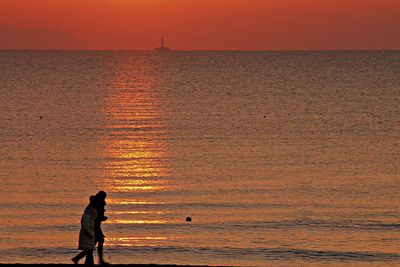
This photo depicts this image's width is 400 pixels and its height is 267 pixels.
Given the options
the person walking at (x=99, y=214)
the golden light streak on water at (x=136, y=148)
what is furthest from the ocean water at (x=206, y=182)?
the person walking at (x=99, y=214)

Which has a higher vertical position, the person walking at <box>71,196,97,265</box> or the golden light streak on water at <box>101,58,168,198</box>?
the golden light streak on water at <box>101,58,168,198</box>

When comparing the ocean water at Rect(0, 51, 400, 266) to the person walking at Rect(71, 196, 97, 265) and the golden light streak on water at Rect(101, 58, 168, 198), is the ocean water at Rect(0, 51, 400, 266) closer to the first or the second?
the golden light streak on water at Rect(101, 58, 168, 198)

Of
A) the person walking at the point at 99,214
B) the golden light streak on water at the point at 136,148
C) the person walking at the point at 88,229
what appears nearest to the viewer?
the person walking at the point at 88,229

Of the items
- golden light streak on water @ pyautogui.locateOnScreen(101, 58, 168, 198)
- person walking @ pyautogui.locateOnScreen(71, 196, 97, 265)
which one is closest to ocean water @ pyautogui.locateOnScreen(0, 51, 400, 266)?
golden light streak on water @ pyautogui.locateOnScreen(101, 58, 168, 198)

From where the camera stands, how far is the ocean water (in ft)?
98.3

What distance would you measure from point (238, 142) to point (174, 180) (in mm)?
15726

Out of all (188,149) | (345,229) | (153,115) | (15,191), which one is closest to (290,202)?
(345,229)

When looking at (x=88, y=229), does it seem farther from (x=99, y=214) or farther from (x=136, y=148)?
(x=136, y=148)

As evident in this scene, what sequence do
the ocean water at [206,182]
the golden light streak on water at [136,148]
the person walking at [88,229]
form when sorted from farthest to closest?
the golden light streak on water at [136,148]
the ocean water at [206,182]
the person walking at [88,229]

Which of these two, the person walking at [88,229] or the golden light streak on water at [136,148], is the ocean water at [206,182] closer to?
the golden light streak on water at [136,148]

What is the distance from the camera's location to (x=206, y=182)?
41.7 meters

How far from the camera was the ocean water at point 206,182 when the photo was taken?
30.0 metres

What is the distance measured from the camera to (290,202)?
37.0 metres

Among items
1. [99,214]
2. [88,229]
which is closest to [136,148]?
[99,214]
